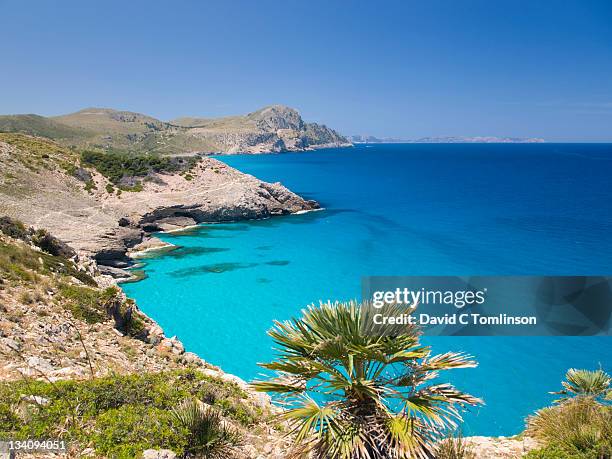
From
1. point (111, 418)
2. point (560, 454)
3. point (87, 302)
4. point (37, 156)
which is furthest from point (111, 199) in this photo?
point (560, 454)

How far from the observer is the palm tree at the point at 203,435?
5590 millimetres

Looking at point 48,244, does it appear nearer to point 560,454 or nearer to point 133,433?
point 133,433

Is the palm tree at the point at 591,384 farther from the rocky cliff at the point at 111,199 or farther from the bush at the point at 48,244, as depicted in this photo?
the rocky cliff at the point at 111,199

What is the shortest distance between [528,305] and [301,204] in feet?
114

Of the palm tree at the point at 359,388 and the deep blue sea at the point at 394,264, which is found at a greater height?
the palm tree at the point at 359,388

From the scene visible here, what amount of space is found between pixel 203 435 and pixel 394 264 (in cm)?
2623

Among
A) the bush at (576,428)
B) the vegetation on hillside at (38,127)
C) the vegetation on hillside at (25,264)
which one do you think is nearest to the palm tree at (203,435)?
the bush at (576,428)

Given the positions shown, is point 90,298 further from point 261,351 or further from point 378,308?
point 378,308

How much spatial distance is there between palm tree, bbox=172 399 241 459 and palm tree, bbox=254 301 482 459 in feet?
4.62

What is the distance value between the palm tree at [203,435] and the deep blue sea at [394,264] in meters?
8.98

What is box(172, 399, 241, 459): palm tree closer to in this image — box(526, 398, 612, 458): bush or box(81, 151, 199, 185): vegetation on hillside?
box(526, 398, 612, 458): bush

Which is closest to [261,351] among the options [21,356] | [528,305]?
[21,356]

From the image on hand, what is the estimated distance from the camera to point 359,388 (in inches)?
189

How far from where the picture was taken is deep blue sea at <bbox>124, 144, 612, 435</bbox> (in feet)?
56.3
